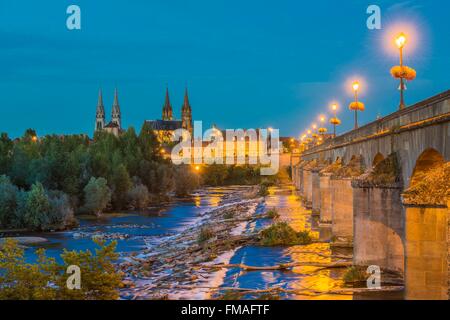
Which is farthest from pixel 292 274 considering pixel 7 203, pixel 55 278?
pixel 7 203

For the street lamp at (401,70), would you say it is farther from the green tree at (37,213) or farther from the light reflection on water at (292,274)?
the green tree at (37,213)

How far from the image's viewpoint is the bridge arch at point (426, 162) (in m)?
17.0

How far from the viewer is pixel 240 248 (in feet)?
103

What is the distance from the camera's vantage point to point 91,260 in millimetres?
16250

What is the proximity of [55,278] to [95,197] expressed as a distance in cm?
4688

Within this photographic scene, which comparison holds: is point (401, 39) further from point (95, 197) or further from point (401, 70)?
point (95, 197)

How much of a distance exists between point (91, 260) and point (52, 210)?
119ft

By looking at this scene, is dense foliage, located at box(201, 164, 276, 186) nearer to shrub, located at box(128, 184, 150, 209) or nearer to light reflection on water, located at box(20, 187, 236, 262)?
shrub, located at box(128, 184, 150, 209)

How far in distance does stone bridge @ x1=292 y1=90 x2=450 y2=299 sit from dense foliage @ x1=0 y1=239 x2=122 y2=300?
8.32m

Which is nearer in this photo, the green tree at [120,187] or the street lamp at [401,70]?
the street lamp at [401,70]

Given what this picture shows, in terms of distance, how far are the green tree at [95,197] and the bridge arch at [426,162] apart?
4750 cm

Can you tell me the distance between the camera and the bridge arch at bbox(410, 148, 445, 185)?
55.7 ft

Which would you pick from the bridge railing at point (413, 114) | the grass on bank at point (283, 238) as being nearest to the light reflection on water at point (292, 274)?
the grass on bank at point (283, 238)
